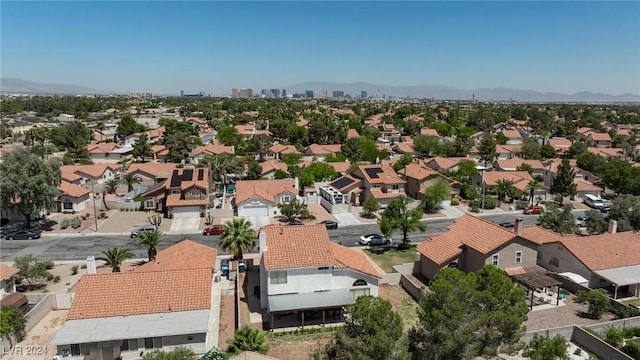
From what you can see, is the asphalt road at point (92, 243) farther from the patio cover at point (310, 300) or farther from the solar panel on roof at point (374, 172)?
the patio cover at point (310, 300)

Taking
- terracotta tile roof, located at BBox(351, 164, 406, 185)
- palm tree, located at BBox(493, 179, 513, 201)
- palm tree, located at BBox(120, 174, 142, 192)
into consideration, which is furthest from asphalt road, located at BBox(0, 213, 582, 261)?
palm tree, located at BBox(120, 174, 142, 192)

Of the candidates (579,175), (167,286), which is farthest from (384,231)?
(579,175)

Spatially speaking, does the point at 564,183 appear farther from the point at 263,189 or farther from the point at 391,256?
the point at 263,189

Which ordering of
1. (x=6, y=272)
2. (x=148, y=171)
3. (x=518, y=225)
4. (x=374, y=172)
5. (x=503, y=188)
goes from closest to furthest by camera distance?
(x=6, y=272) → (x=518, y=225) → (x=503, y=188) → (x=374, y=172) → (x=148, y=171)

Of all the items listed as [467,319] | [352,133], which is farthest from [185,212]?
[352,133]

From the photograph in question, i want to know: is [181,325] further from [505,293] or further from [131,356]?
[505,293]

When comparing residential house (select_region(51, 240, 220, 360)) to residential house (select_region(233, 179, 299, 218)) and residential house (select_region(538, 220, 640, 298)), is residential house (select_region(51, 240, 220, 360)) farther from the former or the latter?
residential house (select_region(538, 220, 640, 298))
